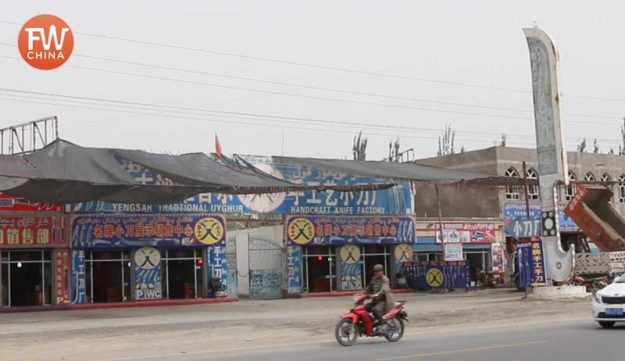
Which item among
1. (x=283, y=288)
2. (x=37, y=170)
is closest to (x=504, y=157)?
(x=283, y=288)

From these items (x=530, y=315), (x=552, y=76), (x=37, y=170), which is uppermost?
(x=552, y=76)

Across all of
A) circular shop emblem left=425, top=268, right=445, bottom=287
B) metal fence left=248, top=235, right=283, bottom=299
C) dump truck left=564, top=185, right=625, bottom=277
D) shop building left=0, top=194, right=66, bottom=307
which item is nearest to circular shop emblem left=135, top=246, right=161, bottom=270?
shop building left=0, top=194, right=66, bottom=307

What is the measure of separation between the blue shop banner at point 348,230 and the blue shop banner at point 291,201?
0.42m

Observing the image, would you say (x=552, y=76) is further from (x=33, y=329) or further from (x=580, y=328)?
(x=33, y=329)

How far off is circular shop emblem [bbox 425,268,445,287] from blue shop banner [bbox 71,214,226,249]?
35.1 ft

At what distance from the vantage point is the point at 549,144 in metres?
33.6

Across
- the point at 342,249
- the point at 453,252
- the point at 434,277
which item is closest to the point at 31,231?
the point at 342,249

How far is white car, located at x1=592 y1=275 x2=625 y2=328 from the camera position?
18.2m

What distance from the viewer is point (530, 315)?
25547mm

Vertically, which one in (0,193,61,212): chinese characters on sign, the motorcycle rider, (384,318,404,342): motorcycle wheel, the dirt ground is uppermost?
(0,193,61,212): chinese characters on sign

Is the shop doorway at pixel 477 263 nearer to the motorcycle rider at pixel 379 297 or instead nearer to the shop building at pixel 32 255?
the shop building at pixel 32 255

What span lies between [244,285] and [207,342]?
2407 cm

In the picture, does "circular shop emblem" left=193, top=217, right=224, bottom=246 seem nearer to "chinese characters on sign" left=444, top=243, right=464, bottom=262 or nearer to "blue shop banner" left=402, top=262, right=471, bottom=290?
"blue shop banner" left=402, top=262, right=471, bottom=290

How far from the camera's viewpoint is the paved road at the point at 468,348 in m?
14.2
